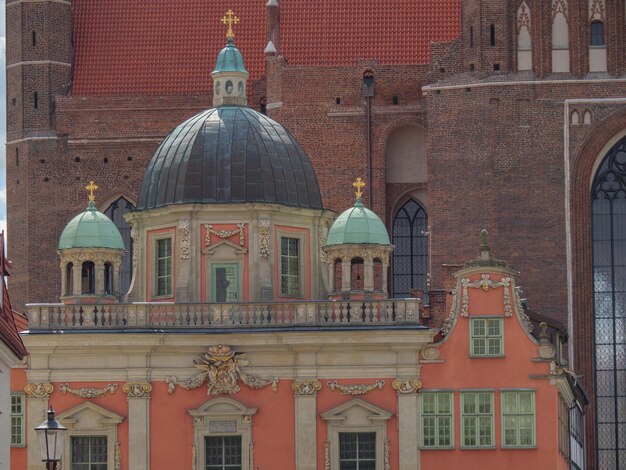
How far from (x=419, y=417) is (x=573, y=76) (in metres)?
17.7

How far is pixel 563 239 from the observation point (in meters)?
86.2

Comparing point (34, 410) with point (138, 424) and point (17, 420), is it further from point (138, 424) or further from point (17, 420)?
point (138, 424)

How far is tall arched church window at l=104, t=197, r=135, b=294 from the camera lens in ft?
301

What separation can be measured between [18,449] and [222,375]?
222 inches

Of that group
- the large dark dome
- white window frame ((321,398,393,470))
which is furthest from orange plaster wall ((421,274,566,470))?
the large dark dome

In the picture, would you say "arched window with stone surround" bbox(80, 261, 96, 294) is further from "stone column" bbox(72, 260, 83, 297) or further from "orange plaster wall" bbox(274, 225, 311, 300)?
"orange plaster wall" bbox(274, 225, 311, 300)

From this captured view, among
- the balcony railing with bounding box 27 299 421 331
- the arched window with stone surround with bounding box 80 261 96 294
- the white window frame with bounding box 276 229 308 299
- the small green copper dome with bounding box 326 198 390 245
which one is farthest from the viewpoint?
the white window frame with bounding box 276 229 308 299

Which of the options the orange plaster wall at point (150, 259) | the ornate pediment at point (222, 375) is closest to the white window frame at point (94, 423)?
the ornate pediment at point (222, 375)

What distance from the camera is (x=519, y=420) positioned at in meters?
73.1

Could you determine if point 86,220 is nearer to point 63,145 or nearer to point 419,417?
point 419,417

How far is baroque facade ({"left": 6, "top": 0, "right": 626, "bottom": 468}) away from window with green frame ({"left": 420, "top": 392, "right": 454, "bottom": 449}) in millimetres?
5071

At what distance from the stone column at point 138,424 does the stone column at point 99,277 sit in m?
2.93

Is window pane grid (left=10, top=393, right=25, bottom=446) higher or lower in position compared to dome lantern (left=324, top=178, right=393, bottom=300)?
lower

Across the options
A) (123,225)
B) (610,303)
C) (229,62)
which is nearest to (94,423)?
(229,62)
